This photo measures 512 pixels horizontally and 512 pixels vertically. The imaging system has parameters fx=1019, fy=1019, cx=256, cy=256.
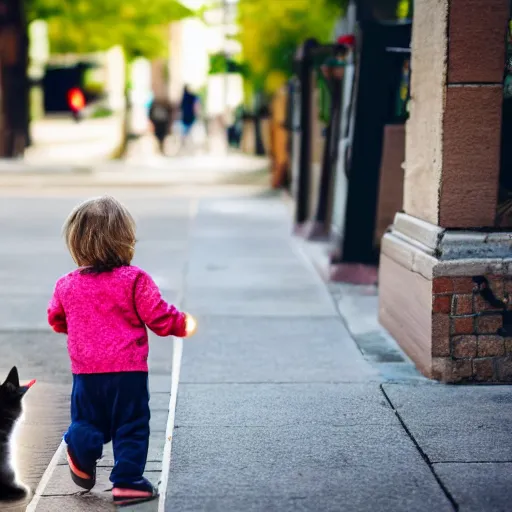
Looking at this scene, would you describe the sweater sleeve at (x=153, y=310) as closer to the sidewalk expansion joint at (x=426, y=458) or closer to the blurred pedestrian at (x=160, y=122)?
the sidewalk expansion joint at (x=426, y=458)

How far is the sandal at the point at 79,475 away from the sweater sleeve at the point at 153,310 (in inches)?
25.0

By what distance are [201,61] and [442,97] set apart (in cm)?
5464

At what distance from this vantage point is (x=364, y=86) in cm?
857

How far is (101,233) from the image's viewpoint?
3.91 metres

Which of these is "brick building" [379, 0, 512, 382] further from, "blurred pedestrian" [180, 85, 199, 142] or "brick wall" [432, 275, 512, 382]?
"blurred pedestrian" [180, 85, 199, 142]

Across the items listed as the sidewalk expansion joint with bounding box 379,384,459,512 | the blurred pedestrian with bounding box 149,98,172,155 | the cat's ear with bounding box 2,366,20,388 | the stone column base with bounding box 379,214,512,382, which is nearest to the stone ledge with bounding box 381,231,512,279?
the stone column base with bounding box 379,214,512,382

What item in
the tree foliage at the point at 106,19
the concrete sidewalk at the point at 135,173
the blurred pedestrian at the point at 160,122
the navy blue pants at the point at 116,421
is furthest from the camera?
the blurred pedestrian at the point at 160,122

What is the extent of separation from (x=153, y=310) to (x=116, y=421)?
→ 0.48 m

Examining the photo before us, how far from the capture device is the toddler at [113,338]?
397 centimetres

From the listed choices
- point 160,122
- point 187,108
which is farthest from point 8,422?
point 160,122

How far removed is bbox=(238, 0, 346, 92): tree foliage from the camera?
21.6 m

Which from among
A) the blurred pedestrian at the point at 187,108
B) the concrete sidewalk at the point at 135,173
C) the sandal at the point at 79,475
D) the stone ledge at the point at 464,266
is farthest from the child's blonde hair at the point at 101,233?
the blurred pedestrian at the point at 187,108

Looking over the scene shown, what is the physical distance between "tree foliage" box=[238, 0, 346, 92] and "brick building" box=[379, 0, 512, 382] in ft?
48.9

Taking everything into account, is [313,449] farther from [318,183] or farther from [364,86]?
[318,183]
